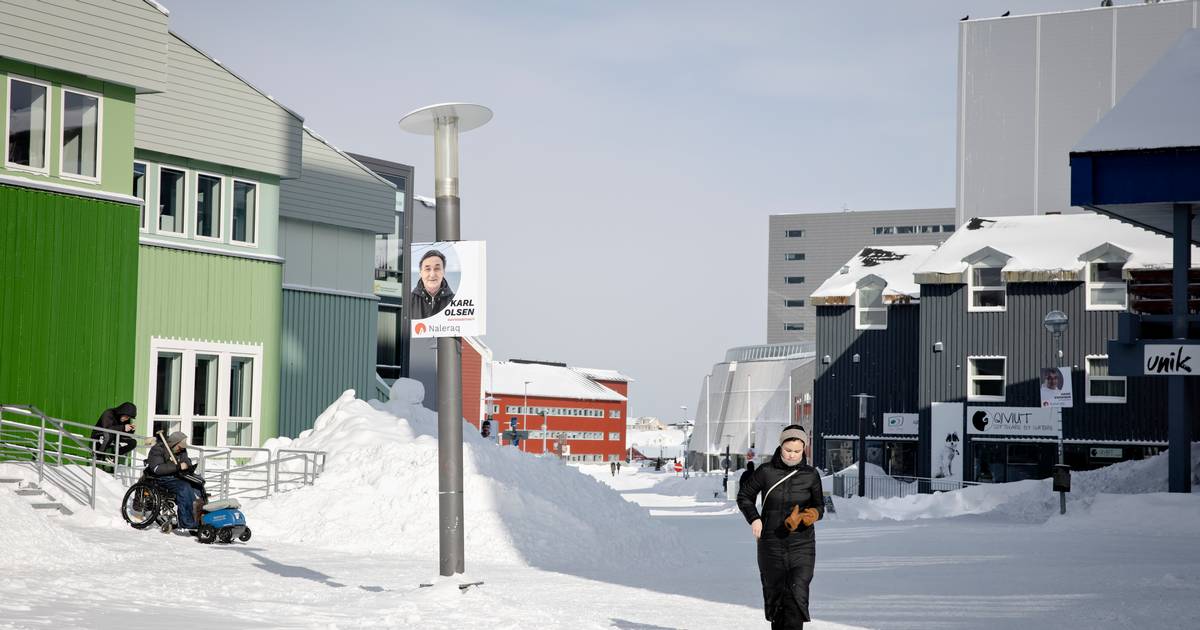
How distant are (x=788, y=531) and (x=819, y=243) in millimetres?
125387

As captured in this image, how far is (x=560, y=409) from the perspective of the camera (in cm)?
11662

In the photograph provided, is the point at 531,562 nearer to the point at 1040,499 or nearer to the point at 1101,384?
the point at 1040,499

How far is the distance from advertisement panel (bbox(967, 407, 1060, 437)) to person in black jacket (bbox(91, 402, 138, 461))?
92.6 ft

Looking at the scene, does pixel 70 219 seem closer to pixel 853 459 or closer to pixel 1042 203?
pixel 853 459

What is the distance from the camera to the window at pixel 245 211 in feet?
87.2

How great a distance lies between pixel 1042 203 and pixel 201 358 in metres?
46.9

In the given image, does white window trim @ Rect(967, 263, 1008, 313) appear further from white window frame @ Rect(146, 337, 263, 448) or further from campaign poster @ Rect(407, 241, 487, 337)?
campaign poster @ Rect(407, 241, 487, 337)

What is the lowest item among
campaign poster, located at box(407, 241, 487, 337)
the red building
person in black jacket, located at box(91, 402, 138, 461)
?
the red building

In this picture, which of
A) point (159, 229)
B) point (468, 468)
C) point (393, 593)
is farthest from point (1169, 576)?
point (159, 229)

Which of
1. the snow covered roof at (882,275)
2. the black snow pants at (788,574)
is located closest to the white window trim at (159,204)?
the black snow pants at (788,574)

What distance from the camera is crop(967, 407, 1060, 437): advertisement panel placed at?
1583 inches

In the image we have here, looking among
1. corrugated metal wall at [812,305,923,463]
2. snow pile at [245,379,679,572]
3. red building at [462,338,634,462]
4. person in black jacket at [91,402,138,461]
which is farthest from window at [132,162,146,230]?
red building at [462,338,634,462]

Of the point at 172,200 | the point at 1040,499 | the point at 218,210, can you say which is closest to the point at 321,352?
the point at 218,210

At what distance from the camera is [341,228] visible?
105 feet
